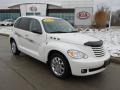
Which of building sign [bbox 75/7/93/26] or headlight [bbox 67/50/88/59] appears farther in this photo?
building sign [bbox 75/7/93/26]

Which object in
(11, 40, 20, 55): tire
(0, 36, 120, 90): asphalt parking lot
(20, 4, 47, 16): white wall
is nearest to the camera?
(0, 36, 120, 90): asphalt parking lot

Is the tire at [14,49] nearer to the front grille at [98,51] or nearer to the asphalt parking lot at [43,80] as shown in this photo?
the asphalt parking lot at [43,80]

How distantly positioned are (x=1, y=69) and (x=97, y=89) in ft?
10.6

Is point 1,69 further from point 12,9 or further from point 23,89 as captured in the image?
point 12,9

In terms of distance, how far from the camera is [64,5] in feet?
192

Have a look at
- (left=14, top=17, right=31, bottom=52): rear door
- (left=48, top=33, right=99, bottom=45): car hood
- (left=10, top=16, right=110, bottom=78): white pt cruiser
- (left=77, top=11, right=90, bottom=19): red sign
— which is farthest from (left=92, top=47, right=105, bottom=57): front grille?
(left=77, top=11, right=90, bottom=19): red sign

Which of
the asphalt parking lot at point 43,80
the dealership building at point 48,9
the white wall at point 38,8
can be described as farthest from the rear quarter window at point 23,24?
the white wall at point 38,8

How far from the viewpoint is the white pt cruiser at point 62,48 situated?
5582 millimetres

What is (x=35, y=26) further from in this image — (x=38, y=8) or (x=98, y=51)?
(x=38, y=8)

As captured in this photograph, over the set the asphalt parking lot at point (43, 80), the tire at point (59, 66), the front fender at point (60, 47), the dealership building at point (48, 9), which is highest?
the dealership building at point (48, 9)

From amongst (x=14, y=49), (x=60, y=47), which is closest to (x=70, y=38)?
(x=60, y=47)

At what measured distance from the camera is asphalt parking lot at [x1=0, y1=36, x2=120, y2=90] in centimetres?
539

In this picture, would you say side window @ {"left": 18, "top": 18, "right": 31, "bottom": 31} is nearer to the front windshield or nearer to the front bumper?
the front windshield

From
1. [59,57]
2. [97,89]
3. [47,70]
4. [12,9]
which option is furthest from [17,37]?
[12,9]
